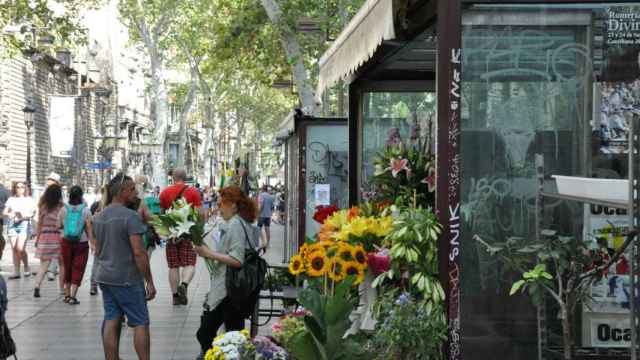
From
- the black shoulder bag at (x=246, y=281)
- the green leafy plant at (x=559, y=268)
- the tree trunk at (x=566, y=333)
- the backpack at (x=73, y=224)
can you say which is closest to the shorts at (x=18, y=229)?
the backpack at (x=73, y=224)

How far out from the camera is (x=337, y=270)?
254 inches

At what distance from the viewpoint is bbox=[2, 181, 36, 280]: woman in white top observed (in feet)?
60.3

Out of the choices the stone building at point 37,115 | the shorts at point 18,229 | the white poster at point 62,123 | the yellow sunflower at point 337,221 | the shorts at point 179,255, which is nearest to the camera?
the yellow sunflower at point 337,221

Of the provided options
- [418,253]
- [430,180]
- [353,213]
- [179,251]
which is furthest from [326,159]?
[418,253]

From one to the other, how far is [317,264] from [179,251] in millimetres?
7846

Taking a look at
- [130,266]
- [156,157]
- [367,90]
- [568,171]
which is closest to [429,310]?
[568,171]

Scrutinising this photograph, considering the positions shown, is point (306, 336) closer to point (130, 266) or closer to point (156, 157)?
point (130, 266)

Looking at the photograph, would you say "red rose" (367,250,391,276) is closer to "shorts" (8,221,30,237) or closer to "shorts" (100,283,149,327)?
"shorts" (100,283,149,327)

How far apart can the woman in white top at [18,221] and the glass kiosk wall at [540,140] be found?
14.0 metres

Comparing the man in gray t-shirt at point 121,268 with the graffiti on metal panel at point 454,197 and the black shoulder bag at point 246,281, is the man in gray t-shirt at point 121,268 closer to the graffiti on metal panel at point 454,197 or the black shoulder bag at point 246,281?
the black shoulder bag at point 246,281

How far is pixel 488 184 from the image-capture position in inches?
227

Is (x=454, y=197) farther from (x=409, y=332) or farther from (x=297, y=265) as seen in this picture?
(x=297, y=265)

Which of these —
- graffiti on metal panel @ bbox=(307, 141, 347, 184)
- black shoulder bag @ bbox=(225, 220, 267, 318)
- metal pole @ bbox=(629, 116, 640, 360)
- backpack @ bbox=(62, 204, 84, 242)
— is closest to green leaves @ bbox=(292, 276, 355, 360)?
metal pole @ bbox=(629, 116, 640, 360)

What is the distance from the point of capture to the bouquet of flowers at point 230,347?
20.4 feet
